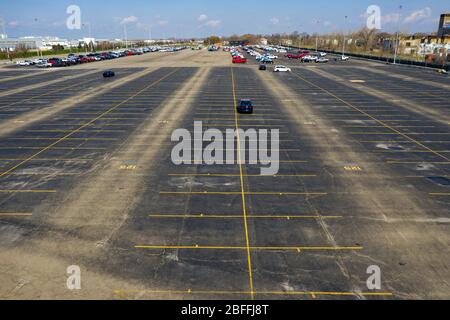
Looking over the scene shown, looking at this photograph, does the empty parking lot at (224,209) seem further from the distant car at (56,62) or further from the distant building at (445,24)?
the distant building at (445,24)

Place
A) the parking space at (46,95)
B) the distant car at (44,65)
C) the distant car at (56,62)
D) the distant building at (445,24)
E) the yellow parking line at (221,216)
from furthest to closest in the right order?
the distant building at (445,24) → the distant car at (56,62) → the distant car at (44,65) → the parking space at (46,95) → the yellow parking line at (221,216)

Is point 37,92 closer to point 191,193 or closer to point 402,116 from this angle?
point 191,193

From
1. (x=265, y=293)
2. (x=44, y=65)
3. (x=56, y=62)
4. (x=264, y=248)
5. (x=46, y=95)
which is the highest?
(x=56, y=62)

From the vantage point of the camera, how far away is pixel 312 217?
1747 centimetres

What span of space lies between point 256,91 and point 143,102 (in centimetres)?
1765

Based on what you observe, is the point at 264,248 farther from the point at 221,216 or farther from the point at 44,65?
the point at 44,65

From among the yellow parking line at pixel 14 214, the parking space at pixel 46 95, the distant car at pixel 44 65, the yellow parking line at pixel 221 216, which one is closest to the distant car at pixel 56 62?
the distant car at pixel 44 65

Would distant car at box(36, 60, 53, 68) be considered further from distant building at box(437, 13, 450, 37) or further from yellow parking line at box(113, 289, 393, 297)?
distant building at box(437, 13, 450, 37)

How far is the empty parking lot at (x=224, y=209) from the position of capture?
13047 millimetres

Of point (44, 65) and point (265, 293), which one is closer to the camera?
point (265, 293)

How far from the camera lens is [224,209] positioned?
18312 millimetres

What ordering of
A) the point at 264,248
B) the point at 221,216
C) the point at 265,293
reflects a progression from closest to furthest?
the point at 265,293
the point at 264,248
the point at 221,216

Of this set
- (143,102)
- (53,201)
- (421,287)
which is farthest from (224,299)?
(143,102)

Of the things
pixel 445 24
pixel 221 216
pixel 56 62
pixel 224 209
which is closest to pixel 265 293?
pixel 221 216
